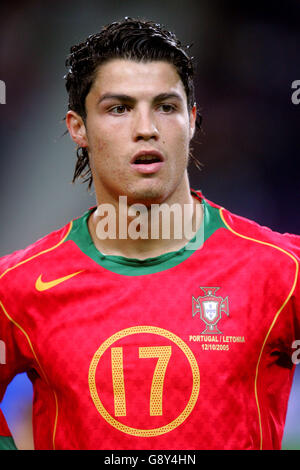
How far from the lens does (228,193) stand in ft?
12.7

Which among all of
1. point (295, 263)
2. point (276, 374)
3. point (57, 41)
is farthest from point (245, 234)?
point (57, 41)

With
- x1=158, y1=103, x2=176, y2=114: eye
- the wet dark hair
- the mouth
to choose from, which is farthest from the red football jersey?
the wet dark hair

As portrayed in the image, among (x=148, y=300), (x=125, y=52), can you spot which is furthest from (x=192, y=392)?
(x=125, y=52)

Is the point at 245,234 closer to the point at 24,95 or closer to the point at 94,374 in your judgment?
the point at 94,374

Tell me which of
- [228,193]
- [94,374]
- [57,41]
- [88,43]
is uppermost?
[57,41]

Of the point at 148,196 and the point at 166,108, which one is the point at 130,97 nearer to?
the point at 166,108

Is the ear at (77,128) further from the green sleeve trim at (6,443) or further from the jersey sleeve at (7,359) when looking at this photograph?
the green sleeve trim at (6,443)

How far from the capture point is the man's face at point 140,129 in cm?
215

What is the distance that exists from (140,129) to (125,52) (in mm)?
292

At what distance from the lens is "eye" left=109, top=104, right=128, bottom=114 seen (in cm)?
220

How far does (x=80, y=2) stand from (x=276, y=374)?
244cm

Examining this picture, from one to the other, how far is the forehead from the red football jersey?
486 millimetres

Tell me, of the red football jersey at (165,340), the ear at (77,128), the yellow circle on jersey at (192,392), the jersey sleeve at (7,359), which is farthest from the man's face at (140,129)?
the jersey sleeve at (7,359)
